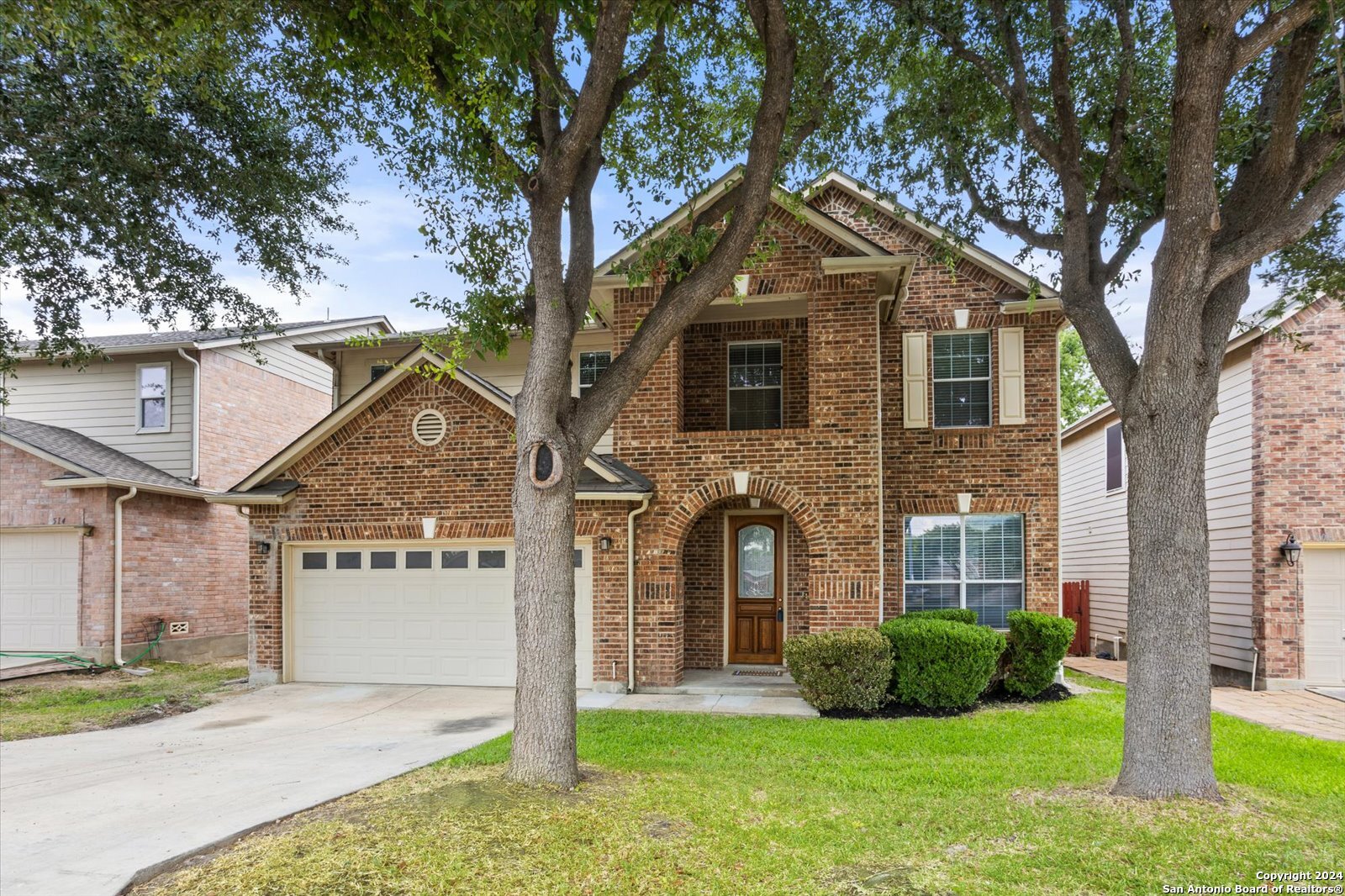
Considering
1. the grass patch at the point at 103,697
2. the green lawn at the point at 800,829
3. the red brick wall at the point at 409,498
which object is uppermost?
the red brick wall at the point at 409,498

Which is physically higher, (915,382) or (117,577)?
(915,382)

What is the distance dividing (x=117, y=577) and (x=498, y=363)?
7710 mm

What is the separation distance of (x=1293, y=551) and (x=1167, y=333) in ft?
27.4

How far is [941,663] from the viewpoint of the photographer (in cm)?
1009

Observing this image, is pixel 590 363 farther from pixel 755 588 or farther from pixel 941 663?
pixel 941 663

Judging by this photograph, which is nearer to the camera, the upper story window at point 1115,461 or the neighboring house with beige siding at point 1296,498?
the neighboring house with beige siding at point 1296,498

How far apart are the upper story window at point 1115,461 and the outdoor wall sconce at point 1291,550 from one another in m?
4.55

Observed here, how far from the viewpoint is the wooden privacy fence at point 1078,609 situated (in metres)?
17.8

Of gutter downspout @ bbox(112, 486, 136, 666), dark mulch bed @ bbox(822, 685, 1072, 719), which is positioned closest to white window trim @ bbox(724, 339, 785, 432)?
dark mulch bed @ bbox(822, 685, 1072, 719)

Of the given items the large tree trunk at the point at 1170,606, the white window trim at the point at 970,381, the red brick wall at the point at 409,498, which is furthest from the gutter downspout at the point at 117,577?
the large tree trunk at the point at 1170,606

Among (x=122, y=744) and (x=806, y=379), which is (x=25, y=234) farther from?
(x=806, y=379)

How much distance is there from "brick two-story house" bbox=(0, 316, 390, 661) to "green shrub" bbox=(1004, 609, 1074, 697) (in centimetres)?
1279

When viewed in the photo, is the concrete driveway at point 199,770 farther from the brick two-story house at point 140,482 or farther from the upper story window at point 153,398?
the upper story window at point 153,398

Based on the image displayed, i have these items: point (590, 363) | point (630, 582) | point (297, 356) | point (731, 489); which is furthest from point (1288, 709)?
point (297, 356)
